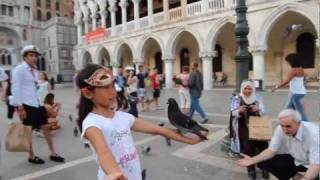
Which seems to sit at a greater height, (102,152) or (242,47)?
(242,47)

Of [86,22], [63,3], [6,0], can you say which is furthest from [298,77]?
[63,3]

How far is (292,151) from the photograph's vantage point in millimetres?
3664

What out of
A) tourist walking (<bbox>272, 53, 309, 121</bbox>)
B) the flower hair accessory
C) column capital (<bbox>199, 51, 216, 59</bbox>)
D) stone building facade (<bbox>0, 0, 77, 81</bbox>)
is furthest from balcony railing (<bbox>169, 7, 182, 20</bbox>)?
stone building facade (<bbox>0, 0, 77, 81</bbox>)

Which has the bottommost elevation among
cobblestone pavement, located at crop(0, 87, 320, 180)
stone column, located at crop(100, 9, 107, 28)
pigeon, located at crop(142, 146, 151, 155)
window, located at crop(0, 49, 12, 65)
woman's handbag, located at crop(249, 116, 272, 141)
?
cobblestone pavement, located at crop(0, 87, 320, 180)

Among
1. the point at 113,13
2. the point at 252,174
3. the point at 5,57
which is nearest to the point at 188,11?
the point at 113,13

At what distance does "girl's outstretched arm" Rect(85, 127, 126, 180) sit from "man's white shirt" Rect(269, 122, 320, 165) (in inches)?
86.9

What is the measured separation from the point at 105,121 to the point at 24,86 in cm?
423

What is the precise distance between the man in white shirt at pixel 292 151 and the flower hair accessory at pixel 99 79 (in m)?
1.79

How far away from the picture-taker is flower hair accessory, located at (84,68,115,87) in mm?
2100

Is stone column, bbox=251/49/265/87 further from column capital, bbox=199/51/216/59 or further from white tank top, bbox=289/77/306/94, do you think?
white tank top, bbox=289/77/306/94

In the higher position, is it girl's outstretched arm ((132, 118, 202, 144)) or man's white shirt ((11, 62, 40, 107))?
man's white shirt ((11, 62, 40, 107))

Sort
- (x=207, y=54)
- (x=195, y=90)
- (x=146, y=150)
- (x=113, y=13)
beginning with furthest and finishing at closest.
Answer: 1. (x=113, y=13)
2. (x=207, y=54)
3. (x=195, y=90)
4. (x=146, y=150)

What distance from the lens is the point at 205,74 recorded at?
2303 cm

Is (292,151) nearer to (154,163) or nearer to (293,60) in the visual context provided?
(154,163)
